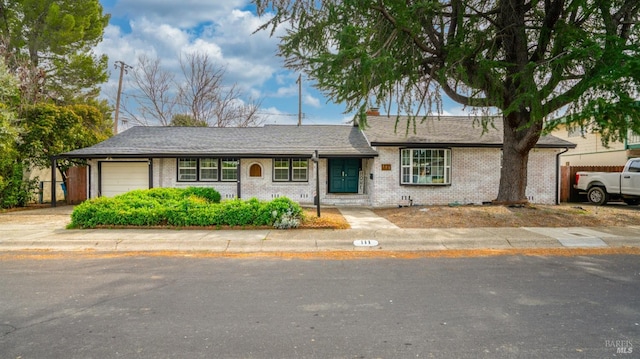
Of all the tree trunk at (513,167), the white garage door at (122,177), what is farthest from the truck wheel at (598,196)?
the white garage door at (122,177)

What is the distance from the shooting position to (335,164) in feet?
57.9

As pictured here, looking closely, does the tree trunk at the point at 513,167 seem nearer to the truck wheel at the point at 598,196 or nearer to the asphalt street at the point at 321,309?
the truck wheel at the point at 598,196

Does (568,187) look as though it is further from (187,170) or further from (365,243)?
(187,170)

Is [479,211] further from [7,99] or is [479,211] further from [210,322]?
Answer: [7,99]

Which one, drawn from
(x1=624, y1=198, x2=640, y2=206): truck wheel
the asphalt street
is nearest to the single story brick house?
(x1=624, y1=198, x2=640, y2=206): truck wheel

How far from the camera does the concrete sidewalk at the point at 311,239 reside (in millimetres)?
8109

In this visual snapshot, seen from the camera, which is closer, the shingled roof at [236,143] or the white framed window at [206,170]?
the shingled roof at [236,143]

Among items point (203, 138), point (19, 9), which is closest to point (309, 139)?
point (203, 138)

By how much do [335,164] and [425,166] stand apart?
4.27m

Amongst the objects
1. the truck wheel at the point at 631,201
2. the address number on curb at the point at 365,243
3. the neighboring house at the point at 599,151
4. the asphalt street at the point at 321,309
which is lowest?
the asphalt street at the point at 321,309

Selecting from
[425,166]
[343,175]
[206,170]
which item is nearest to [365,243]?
[425,166]

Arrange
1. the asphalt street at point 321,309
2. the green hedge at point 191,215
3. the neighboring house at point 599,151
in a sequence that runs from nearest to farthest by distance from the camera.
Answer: the asphalt street at point 321,309 < the green hedge at point 191,215 < the neighboring house at point 599,151

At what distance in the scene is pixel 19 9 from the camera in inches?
848

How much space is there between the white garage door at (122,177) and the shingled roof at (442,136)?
10.8 meters
